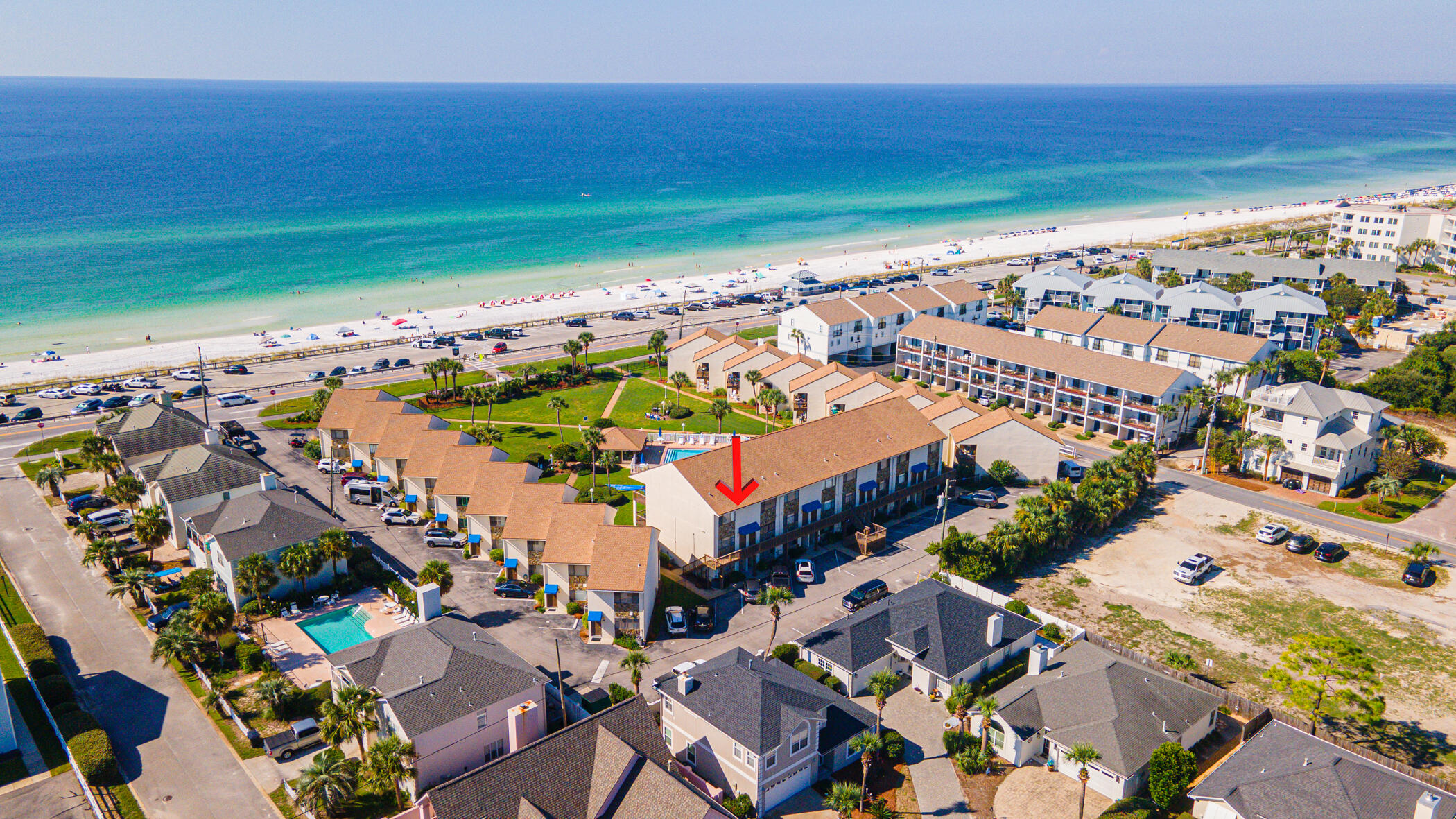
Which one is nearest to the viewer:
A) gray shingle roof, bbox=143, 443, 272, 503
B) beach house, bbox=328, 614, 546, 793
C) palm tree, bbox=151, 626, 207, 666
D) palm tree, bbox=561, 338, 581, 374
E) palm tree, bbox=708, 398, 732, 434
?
beach house, bbox=328, 614, 546, 793

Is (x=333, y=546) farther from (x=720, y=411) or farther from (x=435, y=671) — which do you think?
(x=720, y=411)

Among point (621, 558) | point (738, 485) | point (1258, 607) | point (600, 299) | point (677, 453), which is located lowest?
point (1258, 607)

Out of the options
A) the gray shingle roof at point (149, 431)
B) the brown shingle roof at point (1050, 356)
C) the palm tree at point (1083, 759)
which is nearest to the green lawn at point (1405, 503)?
the brown shingle roof at point (1050, 356)

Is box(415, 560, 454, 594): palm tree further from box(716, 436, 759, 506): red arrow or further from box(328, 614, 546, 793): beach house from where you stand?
box(716, 436, 759, 506): red arrow

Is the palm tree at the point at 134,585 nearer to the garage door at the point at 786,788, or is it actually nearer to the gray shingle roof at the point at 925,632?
the gray shingle roof at the point at 925,632

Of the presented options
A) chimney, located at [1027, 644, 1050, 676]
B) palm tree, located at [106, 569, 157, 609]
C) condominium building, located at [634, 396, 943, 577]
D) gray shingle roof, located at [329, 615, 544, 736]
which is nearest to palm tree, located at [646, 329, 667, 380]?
condominium building, located at [634, 396, 943, 577]

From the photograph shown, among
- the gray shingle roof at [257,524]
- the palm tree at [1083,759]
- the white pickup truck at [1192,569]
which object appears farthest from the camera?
the white pickup truck at [1192,569]

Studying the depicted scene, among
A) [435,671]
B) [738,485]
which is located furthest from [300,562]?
[738,485]
